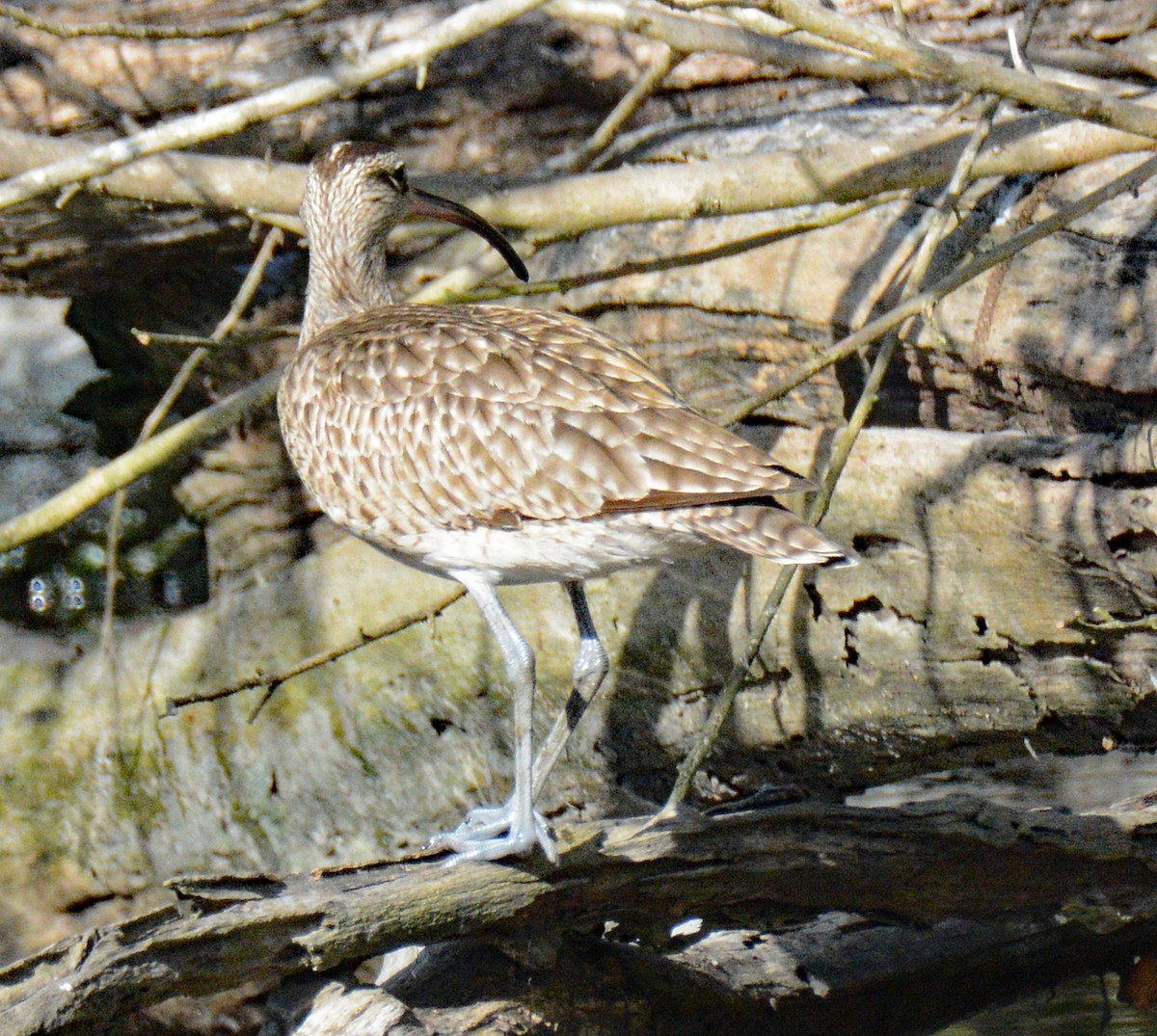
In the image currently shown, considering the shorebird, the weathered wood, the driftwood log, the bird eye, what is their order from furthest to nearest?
the bird eye → the driftwood log → the shorebird → the weathered wood

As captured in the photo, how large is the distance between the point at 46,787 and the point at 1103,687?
3954 millimetres

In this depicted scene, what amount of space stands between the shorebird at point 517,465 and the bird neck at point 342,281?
50 centimetres

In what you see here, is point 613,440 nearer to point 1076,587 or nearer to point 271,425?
point 1076,587

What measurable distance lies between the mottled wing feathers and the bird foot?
0.78 metres

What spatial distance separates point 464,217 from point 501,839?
2.10 m

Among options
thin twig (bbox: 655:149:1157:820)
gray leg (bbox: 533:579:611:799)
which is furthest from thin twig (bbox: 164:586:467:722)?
thin twig (bbox: 655:149:1157:820)

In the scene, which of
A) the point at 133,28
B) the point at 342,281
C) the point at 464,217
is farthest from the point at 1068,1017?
the point at 133,28

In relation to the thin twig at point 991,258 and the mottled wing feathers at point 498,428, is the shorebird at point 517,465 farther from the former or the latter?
the thin twig at point 991,258

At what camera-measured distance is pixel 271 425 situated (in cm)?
629

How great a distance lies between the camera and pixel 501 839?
141 inches

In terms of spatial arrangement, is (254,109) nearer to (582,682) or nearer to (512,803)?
(582,682)

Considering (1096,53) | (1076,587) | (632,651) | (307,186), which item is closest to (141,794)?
(632,651)

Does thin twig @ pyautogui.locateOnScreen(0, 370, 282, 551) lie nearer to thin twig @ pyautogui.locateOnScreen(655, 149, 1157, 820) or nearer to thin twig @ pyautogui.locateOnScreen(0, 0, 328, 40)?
thin twig @ pyautogui.locateOnScreen(0, 0, 328, 40)

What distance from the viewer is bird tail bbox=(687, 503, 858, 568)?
3.11m
